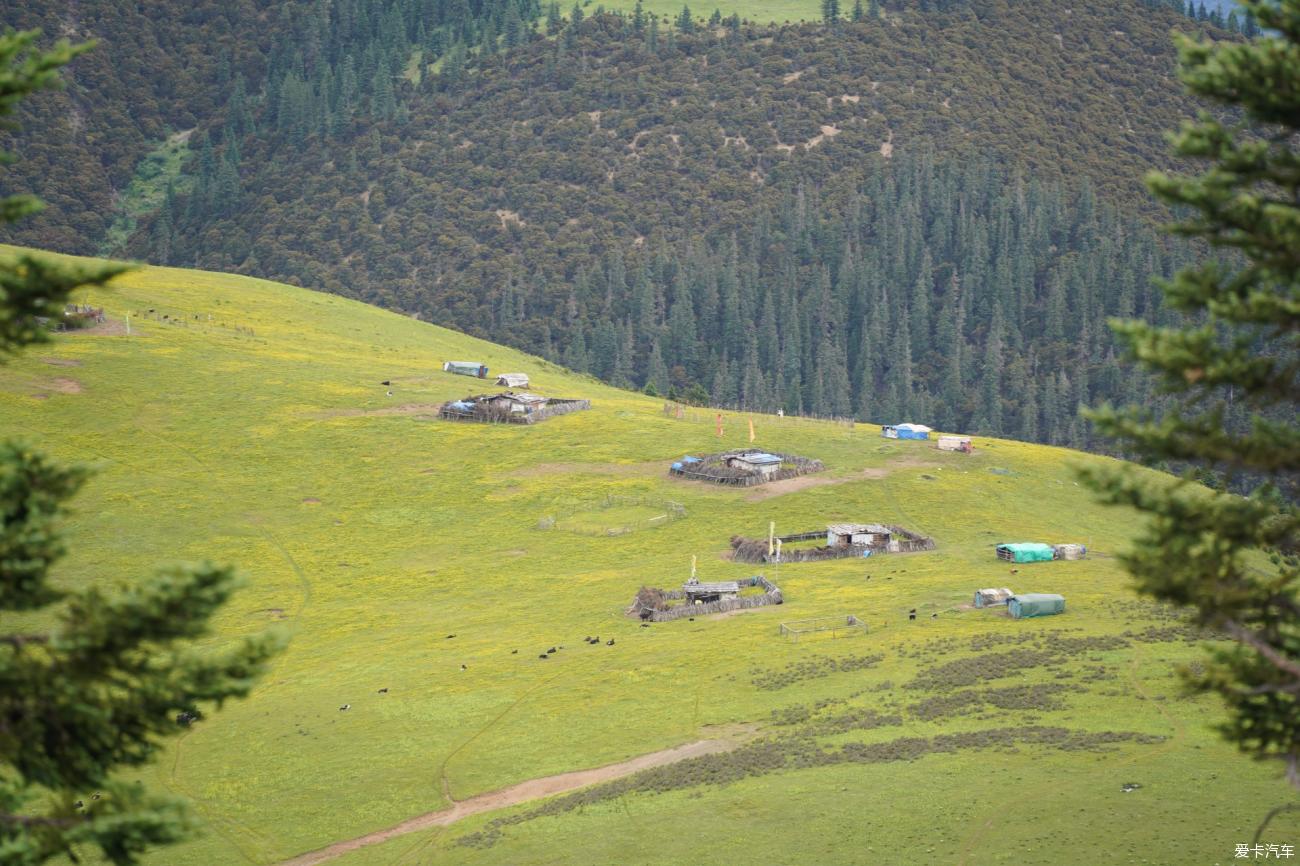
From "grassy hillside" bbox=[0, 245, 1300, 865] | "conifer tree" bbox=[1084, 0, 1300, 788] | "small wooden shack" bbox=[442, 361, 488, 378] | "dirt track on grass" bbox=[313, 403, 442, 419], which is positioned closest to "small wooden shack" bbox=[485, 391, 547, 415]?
"grassy hillside" bbox=[0, 245, 1300, 865]

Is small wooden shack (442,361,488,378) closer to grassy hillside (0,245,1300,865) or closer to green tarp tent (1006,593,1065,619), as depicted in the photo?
grassy hillside (0,245,1300,865)

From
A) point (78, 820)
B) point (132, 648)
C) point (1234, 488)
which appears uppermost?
point (132, 648)

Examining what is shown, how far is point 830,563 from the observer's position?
98.8 meters

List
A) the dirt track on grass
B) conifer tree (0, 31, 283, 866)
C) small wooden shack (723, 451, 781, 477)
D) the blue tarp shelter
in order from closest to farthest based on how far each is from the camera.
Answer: conifer tree (0, 31, 283, 866), small wooden shack (723, 451, 781, 477), the blue tarp shelter, the dirt track on grass

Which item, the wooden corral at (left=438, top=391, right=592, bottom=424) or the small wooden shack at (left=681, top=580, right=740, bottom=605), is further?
the wooden corral at (left=438, top=391, right=592, bottom=424)

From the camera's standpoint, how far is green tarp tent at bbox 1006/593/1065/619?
79.0 m

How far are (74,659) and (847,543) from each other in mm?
79890

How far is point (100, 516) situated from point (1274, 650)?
8977 cm

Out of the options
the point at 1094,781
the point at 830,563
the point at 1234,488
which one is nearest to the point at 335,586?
the point at 830,563

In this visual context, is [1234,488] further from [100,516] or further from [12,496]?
[12,496]

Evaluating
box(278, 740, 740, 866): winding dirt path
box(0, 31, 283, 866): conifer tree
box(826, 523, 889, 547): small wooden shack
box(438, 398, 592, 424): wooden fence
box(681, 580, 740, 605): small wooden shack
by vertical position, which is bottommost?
box(278, 740, 740, 866): winding dirt path

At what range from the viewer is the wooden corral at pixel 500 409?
132250mm

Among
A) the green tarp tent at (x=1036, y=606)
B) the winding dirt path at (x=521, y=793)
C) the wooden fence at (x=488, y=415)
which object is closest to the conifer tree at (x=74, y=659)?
the winding dirt path at (x=521, y=793)

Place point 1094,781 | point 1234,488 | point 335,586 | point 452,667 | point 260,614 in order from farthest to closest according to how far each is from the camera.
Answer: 1. point 1234,488
2. point 335,586
3. point 260,614
4. point 452,667
5. point 1094,781
